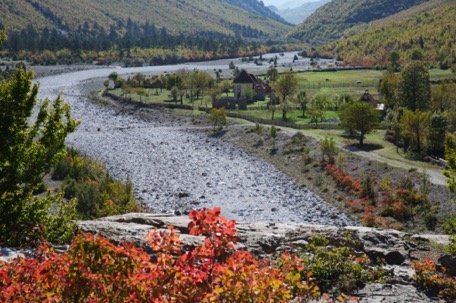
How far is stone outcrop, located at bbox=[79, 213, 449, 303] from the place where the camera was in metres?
12.7

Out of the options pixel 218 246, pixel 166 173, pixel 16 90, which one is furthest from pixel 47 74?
pixel 218 246

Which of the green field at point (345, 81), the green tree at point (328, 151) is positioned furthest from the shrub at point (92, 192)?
the green field at point (345, 81)

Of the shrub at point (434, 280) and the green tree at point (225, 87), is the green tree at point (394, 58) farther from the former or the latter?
the shrub at point (434, 280)

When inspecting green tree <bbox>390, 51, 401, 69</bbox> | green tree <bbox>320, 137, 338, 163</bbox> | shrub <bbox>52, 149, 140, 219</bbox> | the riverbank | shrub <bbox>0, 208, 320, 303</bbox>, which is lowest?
the riverbank

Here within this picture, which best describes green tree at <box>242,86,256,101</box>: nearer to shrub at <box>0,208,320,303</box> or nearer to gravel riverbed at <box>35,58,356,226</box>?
gravel riverbed at <box>35,58,356,226</box>

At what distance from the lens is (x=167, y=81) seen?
96.9 m

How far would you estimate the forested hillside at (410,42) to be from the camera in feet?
407

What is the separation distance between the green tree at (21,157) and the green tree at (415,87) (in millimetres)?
50577

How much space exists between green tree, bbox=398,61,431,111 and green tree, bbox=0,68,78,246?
50577mm

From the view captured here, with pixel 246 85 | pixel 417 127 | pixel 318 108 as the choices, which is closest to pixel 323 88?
pixel 246 85

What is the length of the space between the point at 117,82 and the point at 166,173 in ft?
199

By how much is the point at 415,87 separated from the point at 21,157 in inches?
2071

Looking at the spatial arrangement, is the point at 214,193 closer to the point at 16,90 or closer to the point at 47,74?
the point at 16,90

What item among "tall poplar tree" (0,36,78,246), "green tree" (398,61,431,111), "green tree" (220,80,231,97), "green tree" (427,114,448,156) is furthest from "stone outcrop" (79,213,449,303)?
"green tree" (220,80,231,97)
